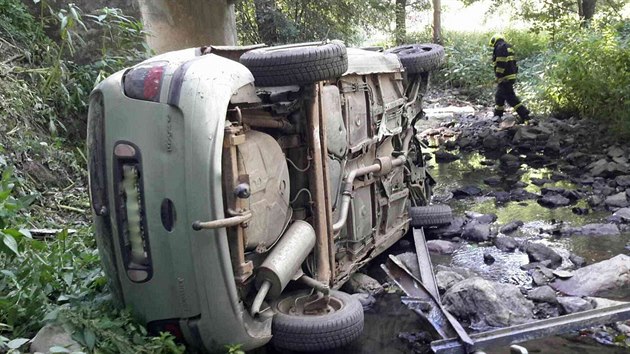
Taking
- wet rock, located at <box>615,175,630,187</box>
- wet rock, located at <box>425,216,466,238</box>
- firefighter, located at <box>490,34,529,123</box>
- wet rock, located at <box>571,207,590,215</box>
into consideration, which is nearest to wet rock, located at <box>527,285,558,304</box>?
wet rock, located at <box>425,216,466,238</box>

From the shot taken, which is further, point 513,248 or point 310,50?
point 513,248

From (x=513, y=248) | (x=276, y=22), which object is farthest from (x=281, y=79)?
(x=276, y=22)

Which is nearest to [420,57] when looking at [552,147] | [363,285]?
[363,285]

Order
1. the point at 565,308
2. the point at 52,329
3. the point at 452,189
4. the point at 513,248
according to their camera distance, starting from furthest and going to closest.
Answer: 1. the point at 452,189
2. the point at 513,248
3. the point at 565,308
4. the point at 52,329

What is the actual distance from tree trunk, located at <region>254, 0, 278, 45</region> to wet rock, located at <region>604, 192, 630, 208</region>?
8.06 meters

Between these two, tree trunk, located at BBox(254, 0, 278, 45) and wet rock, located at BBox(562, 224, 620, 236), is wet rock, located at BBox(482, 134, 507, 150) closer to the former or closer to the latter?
wet rock, located at BBox(562, 224, 620, 236)

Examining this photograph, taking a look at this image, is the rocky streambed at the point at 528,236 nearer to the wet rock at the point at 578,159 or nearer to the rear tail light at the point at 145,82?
the wet rock at the point at 578,159

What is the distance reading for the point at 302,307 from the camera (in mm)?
3492

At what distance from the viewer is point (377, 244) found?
15.7 ft

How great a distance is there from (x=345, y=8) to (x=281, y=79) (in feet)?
36.8

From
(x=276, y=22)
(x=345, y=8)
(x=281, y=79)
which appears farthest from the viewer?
(x=345, y=8)

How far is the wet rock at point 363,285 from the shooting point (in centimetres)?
463

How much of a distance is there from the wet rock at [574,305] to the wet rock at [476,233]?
65.2 inches

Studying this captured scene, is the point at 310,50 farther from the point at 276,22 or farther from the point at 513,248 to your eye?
the point at 276,22
